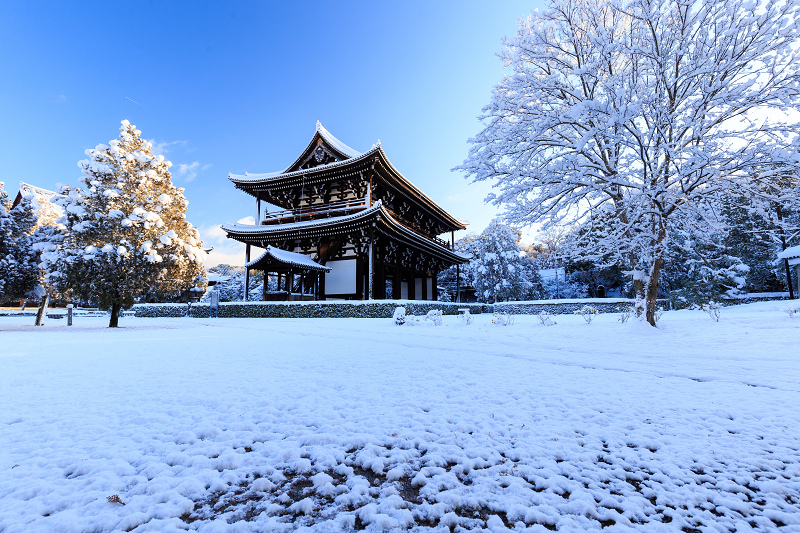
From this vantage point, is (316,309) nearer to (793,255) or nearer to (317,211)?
(317,211)

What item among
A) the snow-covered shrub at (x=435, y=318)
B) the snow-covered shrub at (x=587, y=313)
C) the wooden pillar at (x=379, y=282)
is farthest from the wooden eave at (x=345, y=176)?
the snow-covered shrub at (x=587, y=313)

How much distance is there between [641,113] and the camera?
6441 millimetres

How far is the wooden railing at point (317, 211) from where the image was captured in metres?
16.8

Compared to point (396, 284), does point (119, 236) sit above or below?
above

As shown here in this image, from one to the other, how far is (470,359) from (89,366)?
16.9 ft

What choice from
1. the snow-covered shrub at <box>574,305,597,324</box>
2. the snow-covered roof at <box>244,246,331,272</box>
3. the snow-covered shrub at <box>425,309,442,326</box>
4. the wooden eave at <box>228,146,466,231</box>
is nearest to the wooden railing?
the wooden eave at <box>228,146,466,231</box>

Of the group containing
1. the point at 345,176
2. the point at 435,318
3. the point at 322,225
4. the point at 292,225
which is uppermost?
the point at 345,176

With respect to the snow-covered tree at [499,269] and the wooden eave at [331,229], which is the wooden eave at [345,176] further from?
the snow-covered tree at [499,269]

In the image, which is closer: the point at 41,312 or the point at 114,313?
the point at 114,313

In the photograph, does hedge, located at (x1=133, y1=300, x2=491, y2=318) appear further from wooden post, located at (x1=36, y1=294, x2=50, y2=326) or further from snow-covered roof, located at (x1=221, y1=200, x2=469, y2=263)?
wooden post, located at (x1=36, y1=294, x2=50, y2=326)

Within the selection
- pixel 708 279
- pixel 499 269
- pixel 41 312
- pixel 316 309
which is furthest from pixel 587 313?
pixel 41 312

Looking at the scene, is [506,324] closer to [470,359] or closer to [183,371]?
[470,359]

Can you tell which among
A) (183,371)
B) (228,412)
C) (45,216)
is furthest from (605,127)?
(45,216)

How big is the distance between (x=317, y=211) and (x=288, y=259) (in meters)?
3.70
